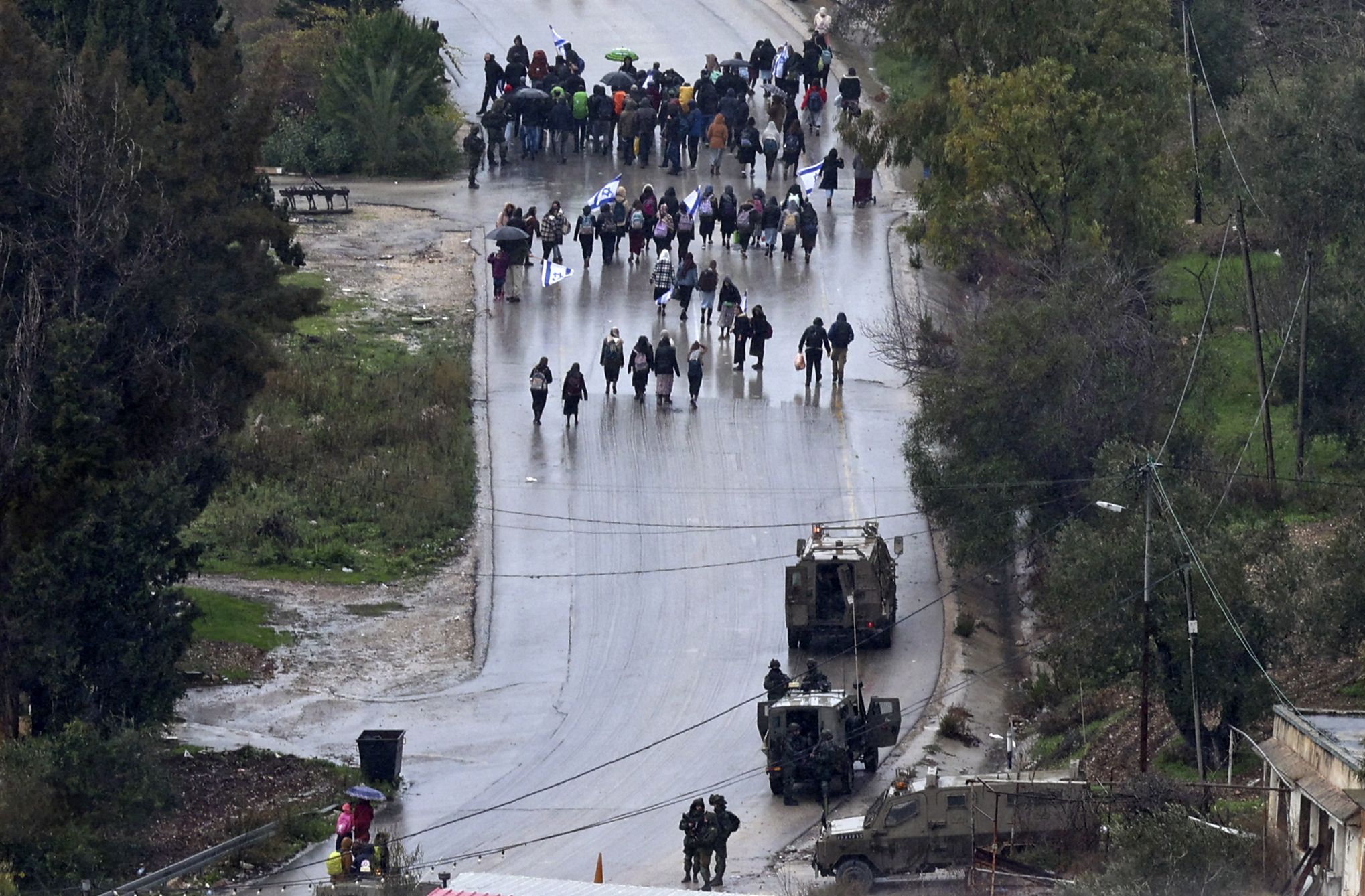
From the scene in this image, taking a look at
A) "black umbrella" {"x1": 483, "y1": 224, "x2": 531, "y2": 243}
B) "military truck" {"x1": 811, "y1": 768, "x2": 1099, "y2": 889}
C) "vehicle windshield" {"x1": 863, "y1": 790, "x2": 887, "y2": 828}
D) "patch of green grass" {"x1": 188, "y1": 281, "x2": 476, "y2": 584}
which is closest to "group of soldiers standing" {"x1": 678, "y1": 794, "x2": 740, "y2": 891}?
"military truck" {"x1": 811, "y1": 768, "x2": 1099, "y2": 889}

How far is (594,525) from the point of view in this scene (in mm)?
41625

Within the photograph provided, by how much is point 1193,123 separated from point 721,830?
2233 cm

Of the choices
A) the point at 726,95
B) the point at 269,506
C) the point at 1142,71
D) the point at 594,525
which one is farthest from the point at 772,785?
the point at 726,95

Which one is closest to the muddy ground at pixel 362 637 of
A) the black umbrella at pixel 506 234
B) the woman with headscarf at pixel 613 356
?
the black umbrella at pixel 506 234

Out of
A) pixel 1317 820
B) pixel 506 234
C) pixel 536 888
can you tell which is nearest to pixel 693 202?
pixel 506 234

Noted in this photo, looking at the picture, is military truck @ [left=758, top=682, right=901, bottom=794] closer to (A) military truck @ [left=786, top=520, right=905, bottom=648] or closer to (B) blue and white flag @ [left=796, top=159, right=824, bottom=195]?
(A) military truck @ [left=786, top=520, right=905, bottom=648]

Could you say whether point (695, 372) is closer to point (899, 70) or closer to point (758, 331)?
point (758, 331)

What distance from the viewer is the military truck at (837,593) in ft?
119

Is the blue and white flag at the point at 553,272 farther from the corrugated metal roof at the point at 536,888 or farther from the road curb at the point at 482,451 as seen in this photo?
the corrugated metal roof at the point at 536,888

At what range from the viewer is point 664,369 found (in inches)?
1781

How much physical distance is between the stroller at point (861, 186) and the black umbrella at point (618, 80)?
7022 mm

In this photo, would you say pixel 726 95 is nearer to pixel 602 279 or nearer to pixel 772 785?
pixel 602 279

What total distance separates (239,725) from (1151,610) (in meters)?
13.7

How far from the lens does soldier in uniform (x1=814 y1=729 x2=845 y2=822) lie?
101 feet
